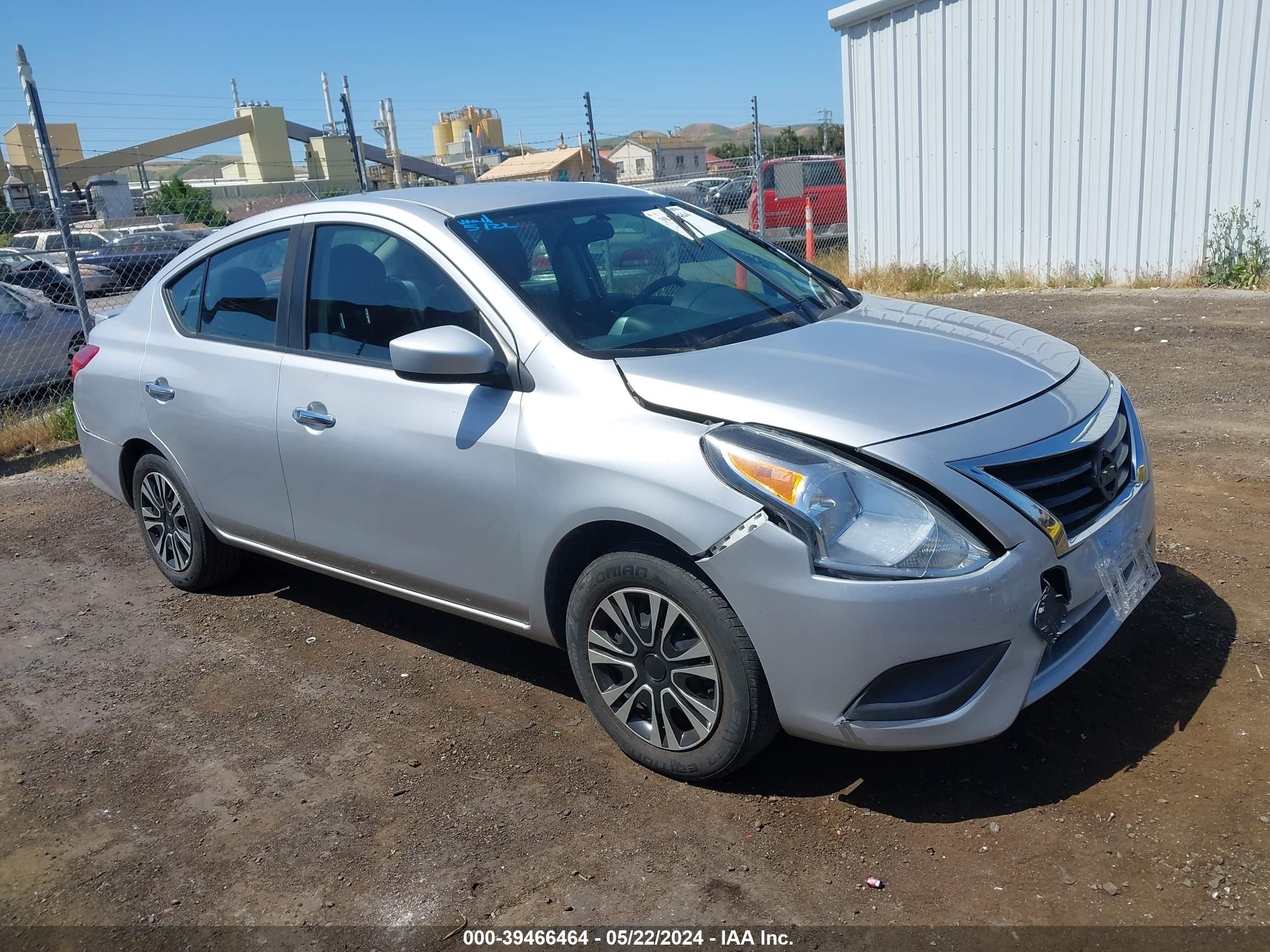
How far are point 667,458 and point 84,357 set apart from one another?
141 inches

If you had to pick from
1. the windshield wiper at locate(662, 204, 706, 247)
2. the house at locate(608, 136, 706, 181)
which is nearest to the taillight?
the windshield wiper at locate(662, 204, 706, 247)

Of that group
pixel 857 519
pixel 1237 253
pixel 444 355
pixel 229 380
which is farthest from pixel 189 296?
pixel 1237 253

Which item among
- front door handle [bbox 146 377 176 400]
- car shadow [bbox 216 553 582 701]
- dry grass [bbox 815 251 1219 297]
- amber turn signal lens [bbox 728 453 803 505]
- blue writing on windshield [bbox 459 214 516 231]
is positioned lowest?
car shadow [bbox 216 553 582 701]

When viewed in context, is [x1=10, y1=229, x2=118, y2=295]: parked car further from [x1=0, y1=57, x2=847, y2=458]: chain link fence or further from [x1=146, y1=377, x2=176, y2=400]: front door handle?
[x1=146, y1=377, x2=176, y2=400]: front door handle

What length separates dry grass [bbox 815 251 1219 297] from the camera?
1127 centimetres

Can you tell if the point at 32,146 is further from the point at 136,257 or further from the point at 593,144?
the point at 593,144

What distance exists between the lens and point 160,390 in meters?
4.73

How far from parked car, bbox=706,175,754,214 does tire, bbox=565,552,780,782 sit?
14064mm

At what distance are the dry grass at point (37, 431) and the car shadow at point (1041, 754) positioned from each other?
7.39 metres

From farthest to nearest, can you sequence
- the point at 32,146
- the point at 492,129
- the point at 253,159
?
the point at 492,129, the point at 253,159, the point at 32,146

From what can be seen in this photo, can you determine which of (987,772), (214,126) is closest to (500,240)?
(987,772)

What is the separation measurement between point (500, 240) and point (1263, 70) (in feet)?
31.0

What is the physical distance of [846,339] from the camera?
3611 millimetres

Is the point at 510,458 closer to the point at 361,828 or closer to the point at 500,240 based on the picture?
the point at 500,240
